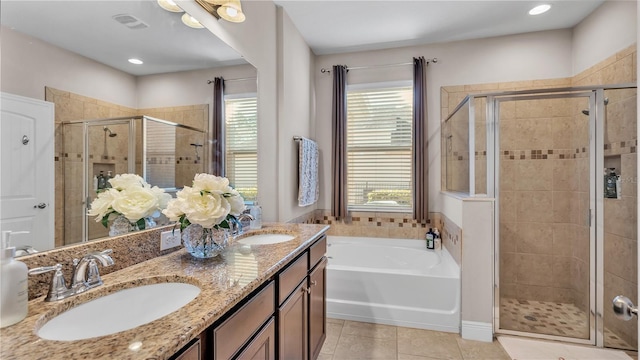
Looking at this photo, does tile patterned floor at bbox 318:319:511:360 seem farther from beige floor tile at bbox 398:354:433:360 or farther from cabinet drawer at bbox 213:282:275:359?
cabinet drawer at bbox 213:282:275:359

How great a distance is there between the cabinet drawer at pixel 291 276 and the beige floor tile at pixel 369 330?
1.13 metres

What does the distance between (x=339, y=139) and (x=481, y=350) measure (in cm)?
236

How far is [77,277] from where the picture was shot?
896 mm

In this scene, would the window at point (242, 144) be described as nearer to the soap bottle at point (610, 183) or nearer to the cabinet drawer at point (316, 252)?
the cabinet drawer at point (316, 252)

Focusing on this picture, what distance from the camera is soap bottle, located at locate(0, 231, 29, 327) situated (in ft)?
2.27

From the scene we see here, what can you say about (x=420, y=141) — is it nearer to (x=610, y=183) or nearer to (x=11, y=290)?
(x=610, y=183)

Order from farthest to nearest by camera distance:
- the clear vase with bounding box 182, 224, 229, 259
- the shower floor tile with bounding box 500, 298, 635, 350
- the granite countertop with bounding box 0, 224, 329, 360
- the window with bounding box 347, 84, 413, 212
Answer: the window with bounding box 347, 84, 413, 212
the shower floor tile with bounding box 500, 298, 635, 350
the clear vase with bounding box 182, 224, 229, 259
the granite countertop with bounding box 0, 224, 329, 360

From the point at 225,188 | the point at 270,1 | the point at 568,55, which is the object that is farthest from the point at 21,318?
the point at 568,55

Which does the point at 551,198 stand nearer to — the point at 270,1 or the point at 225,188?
the point at 225,188

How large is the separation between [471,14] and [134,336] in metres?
3.33

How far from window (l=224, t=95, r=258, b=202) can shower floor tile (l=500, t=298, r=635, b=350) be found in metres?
2.34

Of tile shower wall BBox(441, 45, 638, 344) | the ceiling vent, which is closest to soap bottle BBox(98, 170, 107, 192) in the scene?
the ceiling vent

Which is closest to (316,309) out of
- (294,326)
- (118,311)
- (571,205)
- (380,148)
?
(294,326)

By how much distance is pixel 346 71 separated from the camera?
3.49m
